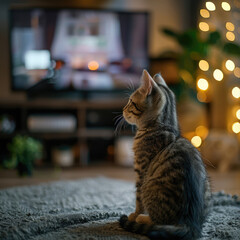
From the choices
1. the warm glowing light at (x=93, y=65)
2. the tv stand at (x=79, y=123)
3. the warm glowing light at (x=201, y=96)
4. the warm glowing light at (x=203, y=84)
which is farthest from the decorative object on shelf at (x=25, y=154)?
the warm glowing light at (x=201, y=96)

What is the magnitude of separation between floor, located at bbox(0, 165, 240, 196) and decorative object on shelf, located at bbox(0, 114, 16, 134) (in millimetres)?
424

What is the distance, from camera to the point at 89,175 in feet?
9.25

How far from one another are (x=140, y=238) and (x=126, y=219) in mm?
135

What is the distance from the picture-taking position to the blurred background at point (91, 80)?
3121mm

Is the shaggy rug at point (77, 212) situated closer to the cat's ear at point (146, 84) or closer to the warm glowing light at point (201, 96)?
the cat's ear at point (146, 84)

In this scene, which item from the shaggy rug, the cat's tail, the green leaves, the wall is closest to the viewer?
the cat's tail

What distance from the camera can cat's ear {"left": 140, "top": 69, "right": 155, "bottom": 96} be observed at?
1.30 meters

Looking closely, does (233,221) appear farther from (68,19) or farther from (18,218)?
(68,19)

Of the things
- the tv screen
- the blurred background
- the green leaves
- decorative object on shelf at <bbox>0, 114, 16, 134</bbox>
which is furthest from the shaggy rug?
the green leaves

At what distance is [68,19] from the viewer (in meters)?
3.35

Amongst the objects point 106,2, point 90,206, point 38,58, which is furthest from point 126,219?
point 106,2

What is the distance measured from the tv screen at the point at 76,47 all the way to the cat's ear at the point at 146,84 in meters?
2.04

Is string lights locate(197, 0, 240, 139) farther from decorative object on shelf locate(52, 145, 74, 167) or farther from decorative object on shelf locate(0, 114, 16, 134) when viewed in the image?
decorative object on shelf locate(0, 114, 16, 134)

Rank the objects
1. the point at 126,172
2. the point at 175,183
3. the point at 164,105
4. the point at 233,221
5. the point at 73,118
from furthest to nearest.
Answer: the point at 73,118
the point at 126,172
the point at 233,221
the point at 164,105
the point at 175,183
